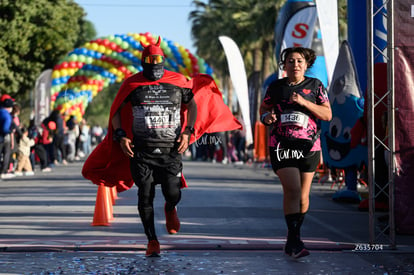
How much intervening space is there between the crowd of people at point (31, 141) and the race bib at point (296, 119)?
13.6 meters

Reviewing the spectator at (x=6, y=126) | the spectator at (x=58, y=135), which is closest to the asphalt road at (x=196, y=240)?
the spectator at (x=6, y=126)

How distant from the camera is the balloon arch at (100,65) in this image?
3644cm

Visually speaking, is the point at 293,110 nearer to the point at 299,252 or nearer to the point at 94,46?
the point at 299,252

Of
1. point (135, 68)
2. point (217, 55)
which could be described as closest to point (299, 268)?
point (135, 68)

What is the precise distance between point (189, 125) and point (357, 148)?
6376 millimetres

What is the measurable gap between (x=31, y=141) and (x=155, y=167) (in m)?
16.2

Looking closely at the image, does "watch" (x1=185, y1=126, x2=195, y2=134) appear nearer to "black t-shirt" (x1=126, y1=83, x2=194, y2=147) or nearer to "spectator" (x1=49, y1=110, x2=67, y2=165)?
"black t-shirt" (x1=126, y1=83, x2=194, y2=147)

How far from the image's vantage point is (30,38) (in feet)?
156

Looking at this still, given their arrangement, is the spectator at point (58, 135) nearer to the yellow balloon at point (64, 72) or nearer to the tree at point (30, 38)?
the yellow balloon at point (64, 72)

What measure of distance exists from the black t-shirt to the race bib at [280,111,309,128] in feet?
3.38

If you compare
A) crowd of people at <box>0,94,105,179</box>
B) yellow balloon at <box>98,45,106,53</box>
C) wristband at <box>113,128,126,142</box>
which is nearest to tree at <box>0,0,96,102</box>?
crowd of people at <box>0,94,105,179</box>

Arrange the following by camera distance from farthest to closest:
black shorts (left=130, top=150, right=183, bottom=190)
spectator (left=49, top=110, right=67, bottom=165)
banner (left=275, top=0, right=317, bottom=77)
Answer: spectator (left=49, top=110, right=67, bottom=165) → banner (left=275, top=0, right=317, bottom=77) → black shorts (left=130, top=150, right=183, bottom=190)

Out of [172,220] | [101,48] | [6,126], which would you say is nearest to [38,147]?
[6,126]

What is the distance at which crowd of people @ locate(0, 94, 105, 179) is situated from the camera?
2119 cm
